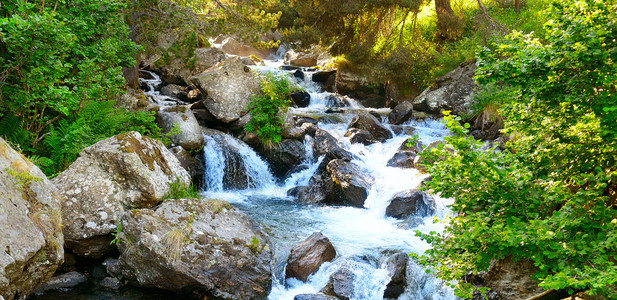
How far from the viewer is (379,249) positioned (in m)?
8.38

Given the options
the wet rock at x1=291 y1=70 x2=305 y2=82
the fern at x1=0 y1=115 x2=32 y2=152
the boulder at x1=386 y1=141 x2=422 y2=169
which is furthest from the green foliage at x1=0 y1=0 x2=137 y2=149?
the wet rock at x1=291 y1=70 x2=305 y2=82

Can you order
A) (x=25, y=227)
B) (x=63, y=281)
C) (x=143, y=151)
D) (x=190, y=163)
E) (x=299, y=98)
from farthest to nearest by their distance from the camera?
(x=299, y=98) < (x=190, y=163) < (x=143, y=151) < (x=63, y=281) < (x=25, y=227)

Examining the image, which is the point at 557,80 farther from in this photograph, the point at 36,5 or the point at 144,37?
the point at 144,37

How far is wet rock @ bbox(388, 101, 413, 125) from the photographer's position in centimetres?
1723

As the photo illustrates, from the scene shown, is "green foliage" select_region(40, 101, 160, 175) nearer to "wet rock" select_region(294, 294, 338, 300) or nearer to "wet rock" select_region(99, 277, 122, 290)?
"wet rock" select_region(99, 277, 122, 290)

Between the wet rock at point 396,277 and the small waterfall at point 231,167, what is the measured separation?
6342mm

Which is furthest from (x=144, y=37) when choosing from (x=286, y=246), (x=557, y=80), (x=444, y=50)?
(x=444, y=50)

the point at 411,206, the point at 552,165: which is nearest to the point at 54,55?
the point at 552,165

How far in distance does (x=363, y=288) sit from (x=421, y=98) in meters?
13.1

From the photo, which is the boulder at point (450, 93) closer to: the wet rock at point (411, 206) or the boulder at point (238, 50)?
the wet rock at point (411, 206)

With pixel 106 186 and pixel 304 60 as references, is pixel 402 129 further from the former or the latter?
pixel 304 60

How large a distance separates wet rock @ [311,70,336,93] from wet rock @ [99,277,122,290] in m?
16.3

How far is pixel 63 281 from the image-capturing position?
6754 mm

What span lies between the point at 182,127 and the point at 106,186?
4.59 metres
